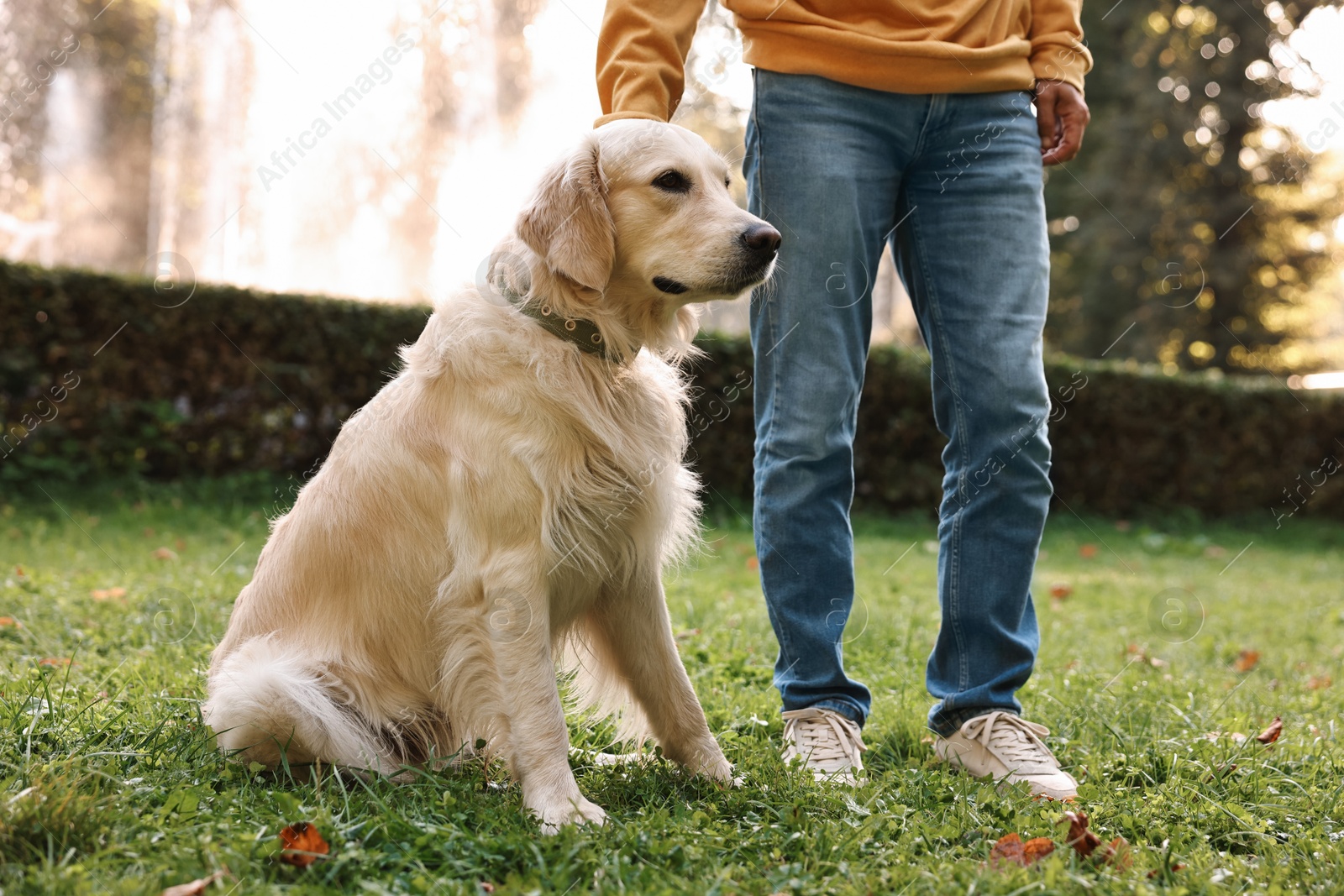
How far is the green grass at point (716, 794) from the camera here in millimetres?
1741

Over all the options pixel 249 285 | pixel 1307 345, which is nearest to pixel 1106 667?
pixel 249 285

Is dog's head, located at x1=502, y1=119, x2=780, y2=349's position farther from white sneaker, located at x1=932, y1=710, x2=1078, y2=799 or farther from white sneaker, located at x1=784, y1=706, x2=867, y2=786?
white sneaker, located at x1=932, y1=710, x2=1078, y2=799

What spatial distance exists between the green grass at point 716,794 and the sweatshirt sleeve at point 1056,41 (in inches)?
69.3

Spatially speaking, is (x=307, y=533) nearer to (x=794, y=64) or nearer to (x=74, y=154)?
(x=794, y=64)

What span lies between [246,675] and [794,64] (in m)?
1.95

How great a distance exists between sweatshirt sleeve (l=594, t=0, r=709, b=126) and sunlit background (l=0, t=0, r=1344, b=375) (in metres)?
13.0

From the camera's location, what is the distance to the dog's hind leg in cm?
242

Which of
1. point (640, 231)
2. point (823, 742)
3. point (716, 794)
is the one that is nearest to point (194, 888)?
point (716, 794)

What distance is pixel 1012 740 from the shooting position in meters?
2.43

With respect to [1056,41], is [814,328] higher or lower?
lower

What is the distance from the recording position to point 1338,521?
435 inches

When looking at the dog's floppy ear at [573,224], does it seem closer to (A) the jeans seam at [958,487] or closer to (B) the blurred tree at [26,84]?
(A) the jeans seam at [958,487]

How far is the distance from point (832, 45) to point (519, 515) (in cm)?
138

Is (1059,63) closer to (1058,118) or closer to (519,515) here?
(1058,118)
